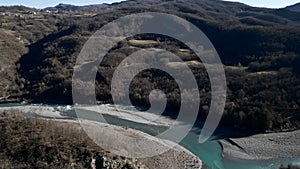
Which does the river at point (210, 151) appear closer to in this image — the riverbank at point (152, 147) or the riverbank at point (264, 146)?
the riverbank at point (264, 146)

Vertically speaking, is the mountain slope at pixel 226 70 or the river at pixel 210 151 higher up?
the mountain slope at pixel 226 70

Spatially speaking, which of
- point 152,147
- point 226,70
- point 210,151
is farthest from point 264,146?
point 226,70

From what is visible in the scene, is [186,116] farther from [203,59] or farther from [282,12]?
[282,12]

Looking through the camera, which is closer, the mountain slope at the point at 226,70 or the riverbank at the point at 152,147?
the riverbank at the point at 152,147

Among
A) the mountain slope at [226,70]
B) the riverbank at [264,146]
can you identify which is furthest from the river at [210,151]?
the mountain slope at [226,70]

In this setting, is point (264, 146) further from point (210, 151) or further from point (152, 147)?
point (152, 147)

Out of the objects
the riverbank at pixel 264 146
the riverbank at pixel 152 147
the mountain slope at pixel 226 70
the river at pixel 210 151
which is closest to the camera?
the riverbank at pixel 152 147

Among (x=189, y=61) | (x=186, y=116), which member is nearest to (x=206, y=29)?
(x=189, y=61)

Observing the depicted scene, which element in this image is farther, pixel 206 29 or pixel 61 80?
pixel 206 29

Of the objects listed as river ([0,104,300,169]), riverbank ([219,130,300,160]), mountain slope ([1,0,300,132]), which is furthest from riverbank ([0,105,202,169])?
mountain slope ([1,0,300,132])
